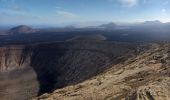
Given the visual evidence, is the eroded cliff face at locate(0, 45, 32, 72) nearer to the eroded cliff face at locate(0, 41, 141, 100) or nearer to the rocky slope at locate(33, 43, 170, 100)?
the eroded cliff face at locate(0, 41, 141, 100)

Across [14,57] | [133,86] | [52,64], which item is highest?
[133,86]

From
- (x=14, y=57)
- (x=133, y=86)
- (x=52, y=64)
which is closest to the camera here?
(x=133, y=86)

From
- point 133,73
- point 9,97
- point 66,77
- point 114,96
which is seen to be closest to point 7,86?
point 9,97

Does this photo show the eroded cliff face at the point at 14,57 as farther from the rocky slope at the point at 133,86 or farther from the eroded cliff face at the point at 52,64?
the rocky slope at the point at 133,86

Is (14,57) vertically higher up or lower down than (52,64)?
higher up

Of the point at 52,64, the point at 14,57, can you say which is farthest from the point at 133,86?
the point at 14,57

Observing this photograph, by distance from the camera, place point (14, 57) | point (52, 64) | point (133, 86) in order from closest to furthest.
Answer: point (133, 86) < point (52, 64) < point (14, 57)

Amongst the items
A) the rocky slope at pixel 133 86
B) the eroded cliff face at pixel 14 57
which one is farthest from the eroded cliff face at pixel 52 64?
the rocky slope at pixel 133 86

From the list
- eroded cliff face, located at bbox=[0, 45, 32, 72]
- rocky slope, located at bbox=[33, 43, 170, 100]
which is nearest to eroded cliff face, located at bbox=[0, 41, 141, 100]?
eroded cliff face, located at bbox=[0, 45, 32, 72]

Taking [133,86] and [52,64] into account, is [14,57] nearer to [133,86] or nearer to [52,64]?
[52,64]
